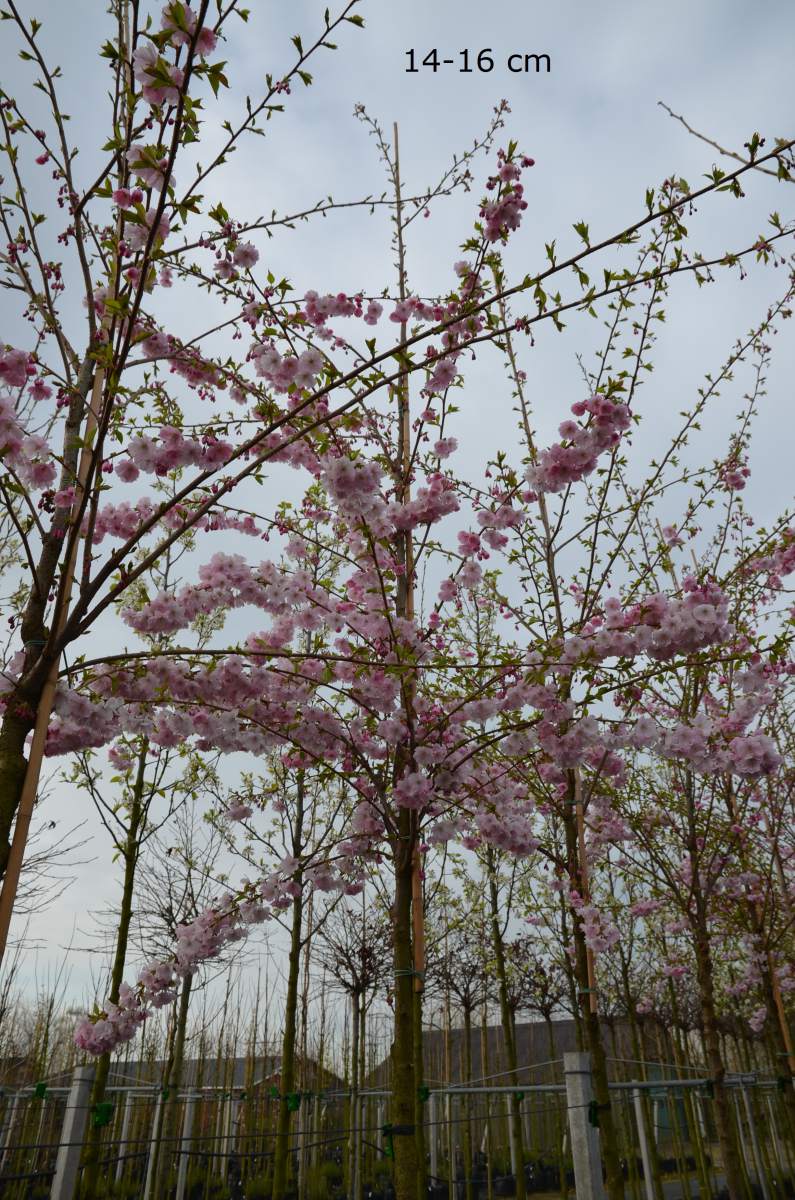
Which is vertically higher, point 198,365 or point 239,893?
point 198,365

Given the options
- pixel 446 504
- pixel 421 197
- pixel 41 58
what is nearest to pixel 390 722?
pixel 446 504

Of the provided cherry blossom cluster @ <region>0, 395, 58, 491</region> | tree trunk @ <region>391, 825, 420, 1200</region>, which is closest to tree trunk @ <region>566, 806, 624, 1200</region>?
tree trunk @ <region>391, 825, 420, 1200</region>

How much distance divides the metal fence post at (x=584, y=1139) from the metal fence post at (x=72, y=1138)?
2.26 meters

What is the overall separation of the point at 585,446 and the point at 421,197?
156cm

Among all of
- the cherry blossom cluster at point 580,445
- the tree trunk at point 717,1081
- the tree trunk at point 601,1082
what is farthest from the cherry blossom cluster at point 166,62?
the tree trunk at point 717,1081

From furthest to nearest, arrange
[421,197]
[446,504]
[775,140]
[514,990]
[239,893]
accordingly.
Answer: [514,990] < [239,893] < [446,504] < [421,197] < [775,140]

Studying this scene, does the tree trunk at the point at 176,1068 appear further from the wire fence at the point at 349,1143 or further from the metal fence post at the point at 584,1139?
the metal fence post at the point at 584,1139

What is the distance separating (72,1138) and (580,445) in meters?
4.11

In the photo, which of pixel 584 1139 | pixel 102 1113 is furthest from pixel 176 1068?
pixel 584 1139

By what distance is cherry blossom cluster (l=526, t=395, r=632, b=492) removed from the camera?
11.3ft

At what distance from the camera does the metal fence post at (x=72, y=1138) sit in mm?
3578

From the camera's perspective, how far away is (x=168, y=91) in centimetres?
237

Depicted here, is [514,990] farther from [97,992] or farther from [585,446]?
[585,446]

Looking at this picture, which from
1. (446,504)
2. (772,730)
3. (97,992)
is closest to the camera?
(446,504)
